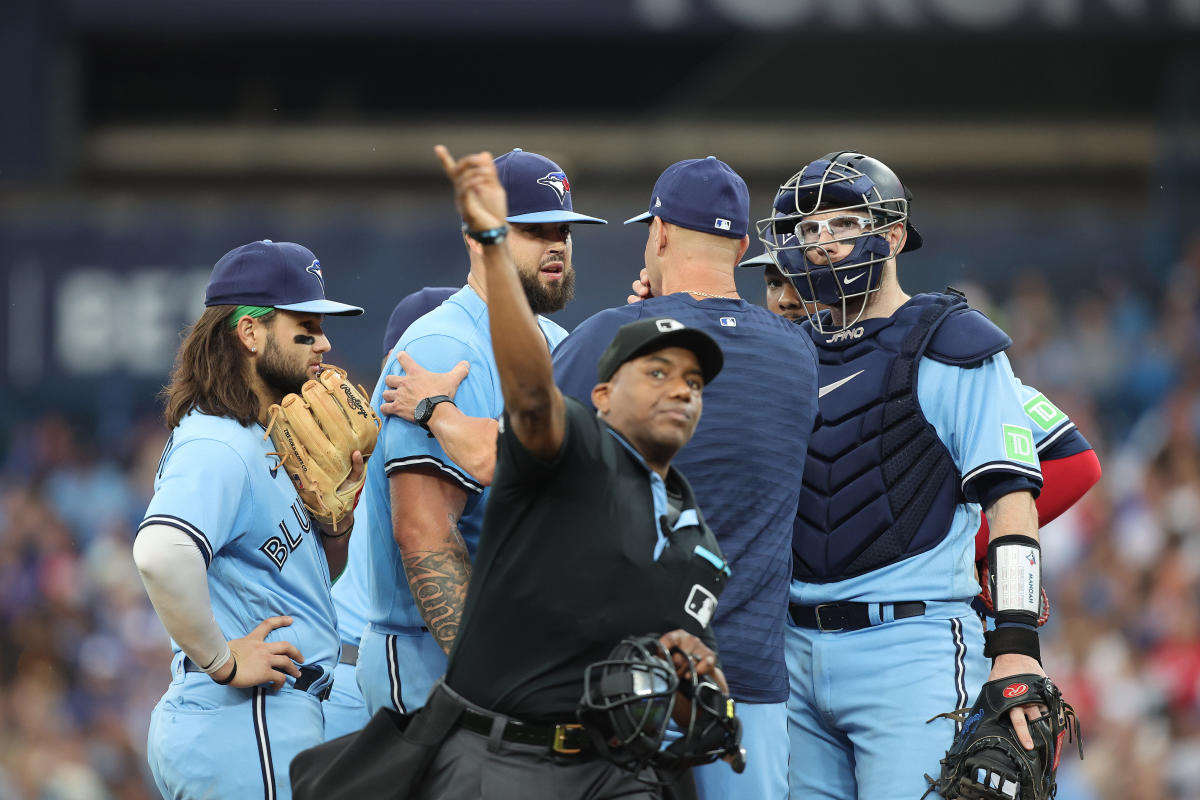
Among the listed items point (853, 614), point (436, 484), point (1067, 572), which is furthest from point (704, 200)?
point (1067, 572)

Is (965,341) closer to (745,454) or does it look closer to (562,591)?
(745,454)

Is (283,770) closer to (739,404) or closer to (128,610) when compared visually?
(739,404)

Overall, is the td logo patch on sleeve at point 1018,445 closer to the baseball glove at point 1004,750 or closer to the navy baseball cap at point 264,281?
the baseball glove at point 1004,750

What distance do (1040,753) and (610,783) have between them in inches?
49.4

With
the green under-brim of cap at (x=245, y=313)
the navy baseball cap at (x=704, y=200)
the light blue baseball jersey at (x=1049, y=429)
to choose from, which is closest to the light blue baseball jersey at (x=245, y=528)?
the green under-brim of cap at (x=245, y=313)

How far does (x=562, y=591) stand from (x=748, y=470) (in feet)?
2.82

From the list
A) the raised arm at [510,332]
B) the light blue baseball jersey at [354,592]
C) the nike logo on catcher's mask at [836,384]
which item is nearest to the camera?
the raised arm at [510,332]

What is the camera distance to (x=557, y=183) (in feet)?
15.1

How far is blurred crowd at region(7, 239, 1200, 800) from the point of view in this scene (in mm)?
9727

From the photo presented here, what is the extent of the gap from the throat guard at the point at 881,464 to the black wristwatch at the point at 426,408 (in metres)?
1.07

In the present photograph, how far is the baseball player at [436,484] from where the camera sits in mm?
4137

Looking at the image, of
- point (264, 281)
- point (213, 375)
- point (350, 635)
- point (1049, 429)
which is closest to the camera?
point (213, 375)

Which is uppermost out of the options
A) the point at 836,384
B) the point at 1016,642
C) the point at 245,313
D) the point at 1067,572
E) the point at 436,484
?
the point at 245,313

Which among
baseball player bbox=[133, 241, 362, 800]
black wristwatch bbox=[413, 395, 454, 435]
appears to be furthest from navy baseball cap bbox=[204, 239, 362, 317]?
black wristwatch bbox=[413, 395, 454, 435]
